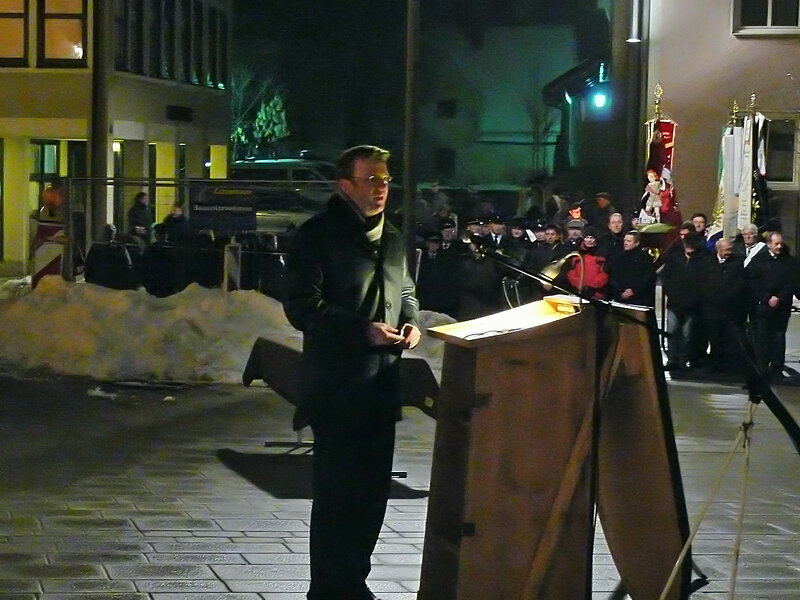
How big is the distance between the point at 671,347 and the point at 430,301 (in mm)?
3053

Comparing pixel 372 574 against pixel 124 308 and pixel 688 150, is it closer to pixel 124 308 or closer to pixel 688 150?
pixel 124 308

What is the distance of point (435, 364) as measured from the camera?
48.7 ft

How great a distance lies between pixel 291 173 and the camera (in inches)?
1332

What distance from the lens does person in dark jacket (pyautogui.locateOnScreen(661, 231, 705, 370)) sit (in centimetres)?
1627

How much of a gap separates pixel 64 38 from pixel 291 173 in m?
6.02

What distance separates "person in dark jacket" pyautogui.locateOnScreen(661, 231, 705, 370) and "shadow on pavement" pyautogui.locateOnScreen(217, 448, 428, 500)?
22.8ft

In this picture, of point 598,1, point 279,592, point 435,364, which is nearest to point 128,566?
point 279,592

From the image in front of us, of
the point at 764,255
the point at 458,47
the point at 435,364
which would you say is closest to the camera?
the point at 435,364

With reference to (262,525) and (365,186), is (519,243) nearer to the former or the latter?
(262,525)

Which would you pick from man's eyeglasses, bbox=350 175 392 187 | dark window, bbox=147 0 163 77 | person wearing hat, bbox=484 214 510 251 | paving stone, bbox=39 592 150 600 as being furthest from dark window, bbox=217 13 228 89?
man's eyeglasses, bbox=350 175 392 187

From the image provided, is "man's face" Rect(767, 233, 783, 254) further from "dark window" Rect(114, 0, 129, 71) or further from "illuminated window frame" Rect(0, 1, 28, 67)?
"illuminated window frame" Rect(0, 1, 28, 67)

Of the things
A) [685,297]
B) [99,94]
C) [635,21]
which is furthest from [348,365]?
[635,21]

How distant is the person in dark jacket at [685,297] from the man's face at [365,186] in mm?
10580

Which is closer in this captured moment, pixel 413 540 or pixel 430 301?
pixel 413 540
